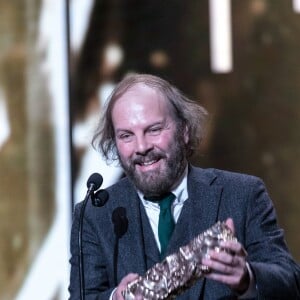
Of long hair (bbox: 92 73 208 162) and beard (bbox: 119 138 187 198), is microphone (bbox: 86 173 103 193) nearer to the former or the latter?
beard (bbox: 119 138 187 198)

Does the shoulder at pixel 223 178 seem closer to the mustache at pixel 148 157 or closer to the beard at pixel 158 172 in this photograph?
the beard at pixel 158 172

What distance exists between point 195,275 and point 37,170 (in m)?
3.47

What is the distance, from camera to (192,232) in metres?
3.50

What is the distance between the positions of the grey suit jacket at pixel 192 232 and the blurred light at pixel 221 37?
2547mm

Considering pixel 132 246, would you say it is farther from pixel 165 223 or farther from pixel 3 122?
pixel 3 122

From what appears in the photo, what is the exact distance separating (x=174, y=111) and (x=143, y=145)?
0.23m

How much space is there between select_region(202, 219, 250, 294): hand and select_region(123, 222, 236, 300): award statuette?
0.7 inches

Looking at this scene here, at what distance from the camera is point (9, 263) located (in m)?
6.48

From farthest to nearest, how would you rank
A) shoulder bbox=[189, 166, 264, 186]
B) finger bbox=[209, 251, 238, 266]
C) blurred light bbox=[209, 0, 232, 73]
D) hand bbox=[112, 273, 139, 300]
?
blurred light bbox=[209, 0, 232, 73], shoulder bbox=[189, 166, 264, 186], hand bbox=[112, 273, 139, 300], finger bbox=[209, 251, 238, 266]

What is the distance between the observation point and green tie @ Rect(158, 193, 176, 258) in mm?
3551

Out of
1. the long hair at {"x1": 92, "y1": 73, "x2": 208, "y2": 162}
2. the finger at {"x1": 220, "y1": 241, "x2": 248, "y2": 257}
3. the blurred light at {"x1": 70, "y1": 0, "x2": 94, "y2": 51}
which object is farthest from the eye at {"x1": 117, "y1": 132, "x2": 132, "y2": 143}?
the blurred light at {"x1": 70, "y1": 0, "x2": 94, "y2": 51}

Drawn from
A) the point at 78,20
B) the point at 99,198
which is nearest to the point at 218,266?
the point at 99,198

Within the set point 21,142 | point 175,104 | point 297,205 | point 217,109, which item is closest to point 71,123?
point 21,142

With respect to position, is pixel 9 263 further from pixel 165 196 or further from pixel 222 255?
pixel 222 255
